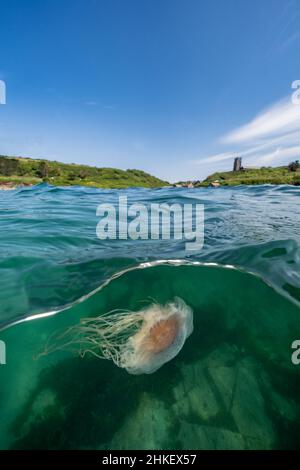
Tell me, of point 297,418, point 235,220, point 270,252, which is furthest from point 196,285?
point 235,220

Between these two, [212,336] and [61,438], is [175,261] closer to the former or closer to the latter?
[212,336]

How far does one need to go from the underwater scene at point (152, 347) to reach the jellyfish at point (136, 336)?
0.06ft

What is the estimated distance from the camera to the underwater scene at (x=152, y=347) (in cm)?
272

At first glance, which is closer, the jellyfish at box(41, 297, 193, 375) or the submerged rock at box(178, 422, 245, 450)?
the submerged rock at box(178, 422, 245, 450)

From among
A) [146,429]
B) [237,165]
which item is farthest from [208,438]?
[237,165]

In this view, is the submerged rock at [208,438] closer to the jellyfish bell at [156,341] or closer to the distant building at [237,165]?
the jellyfish bell at [156,341]

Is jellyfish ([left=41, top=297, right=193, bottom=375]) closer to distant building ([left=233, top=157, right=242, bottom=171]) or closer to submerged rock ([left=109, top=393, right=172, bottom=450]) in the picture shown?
submerged rock ([left=109, top=393, right=172, bottom=450])

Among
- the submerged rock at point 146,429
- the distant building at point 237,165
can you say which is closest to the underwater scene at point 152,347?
the submerged rock at point 146,429

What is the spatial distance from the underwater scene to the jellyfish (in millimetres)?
20

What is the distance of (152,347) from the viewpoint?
331 centimetres

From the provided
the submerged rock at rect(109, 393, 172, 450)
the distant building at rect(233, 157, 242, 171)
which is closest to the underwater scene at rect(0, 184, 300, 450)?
the submerged rock at rect(109, 393, 172, 450)

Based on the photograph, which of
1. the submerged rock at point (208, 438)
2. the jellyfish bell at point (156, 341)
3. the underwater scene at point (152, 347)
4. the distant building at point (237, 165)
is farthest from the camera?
the distant building at point (237, 165)

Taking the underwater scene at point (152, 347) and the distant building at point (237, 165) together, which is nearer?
the underwater scene at point (152, 347)

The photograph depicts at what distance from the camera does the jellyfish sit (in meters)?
3.26
